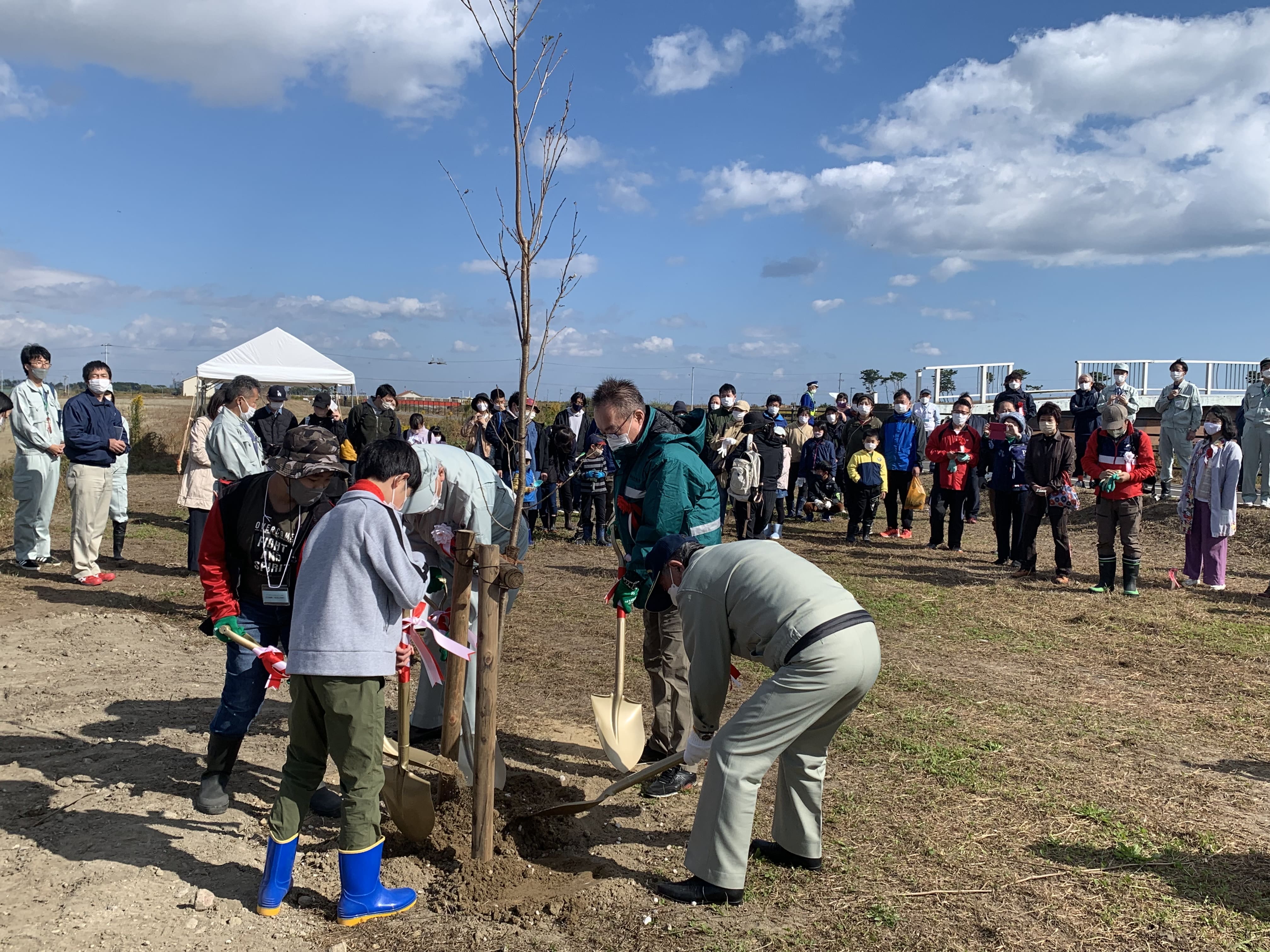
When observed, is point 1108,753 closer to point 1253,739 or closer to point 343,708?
point 1253,739

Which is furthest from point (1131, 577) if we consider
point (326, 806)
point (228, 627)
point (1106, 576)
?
point (228, 627)

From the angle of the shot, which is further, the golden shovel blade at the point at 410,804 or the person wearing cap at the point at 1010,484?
the person wearing cap at the point at 1010,484

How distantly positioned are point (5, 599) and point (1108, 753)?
8808 millimetres

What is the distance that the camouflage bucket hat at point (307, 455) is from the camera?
3646mm

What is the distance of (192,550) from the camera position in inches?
363

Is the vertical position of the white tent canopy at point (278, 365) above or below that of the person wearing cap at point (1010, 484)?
above

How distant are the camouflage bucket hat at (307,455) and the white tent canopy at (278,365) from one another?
1712 cm

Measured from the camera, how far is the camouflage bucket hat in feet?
12.0

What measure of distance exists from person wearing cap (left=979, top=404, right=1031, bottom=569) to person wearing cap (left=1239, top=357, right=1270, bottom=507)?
340 cm

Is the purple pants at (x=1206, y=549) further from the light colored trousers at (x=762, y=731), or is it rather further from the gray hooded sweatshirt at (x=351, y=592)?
the gray hooded sweatshirt at (x=351, y=592)

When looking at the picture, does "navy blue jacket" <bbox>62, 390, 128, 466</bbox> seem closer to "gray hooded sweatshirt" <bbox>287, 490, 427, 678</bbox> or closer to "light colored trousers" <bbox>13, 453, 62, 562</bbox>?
"light colored trousers" <bbox>13, 453, 62, 562</bbox>

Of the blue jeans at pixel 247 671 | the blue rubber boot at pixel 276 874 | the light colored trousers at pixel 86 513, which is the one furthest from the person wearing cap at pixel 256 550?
the light colored trousers at pixel 86 513

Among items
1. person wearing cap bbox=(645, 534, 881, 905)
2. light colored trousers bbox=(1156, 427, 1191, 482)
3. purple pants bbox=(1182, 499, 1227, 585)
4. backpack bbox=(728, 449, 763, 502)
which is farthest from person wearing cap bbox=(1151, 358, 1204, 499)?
person wearing cap bbox=(645, 534, 881, 905)

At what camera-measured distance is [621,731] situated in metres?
4.82
